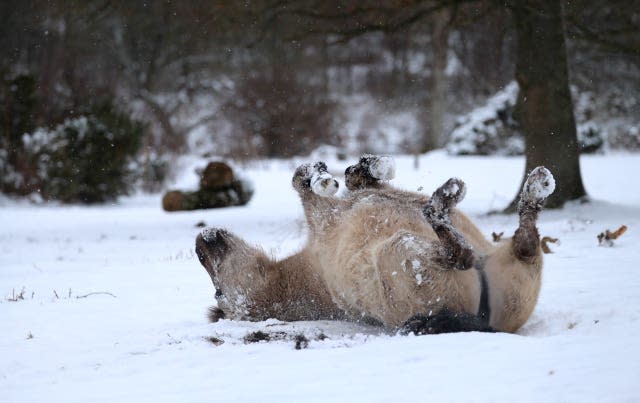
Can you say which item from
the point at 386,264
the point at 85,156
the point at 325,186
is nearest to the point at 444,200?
the point at 386,264

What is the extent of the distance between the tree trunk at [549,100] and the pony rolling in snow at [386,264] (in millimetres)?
5395

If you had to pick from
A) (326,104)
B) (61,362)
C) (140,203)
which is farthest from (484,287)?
(326,104)

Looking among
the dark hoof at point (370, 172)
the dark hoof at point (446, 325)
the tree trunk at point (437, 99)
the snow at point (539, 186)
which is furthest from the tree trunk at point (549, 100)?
the tree trunk at point (437, 99)

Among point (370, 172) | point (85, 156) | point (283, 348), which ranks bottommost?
point (283, 348)

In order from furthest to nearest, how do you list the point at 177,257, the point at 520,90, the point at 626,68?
1. the point at 626,68
2. the point at 520,90
3. the point at 177,257

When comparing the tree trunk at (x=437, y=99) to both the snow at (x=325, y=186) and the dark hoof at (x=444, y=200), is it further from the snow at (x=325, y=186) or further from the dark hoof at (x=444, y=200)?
the dark hoof at (x=444, y=200)

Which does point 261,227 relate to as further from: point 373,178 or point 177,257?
point 373,178

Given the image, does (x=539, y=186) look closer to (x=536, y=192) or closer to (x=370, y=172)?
(x=536, y=192)

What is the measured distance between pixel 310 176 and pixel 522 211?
137cm

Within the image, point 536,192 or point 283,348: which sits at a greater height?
point 536,192

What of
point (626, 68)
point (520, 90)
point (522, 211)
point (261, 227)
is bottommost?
point (261, 227)

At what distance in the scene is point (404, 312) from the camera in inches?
129

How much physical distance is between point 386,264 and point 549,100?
6.50 metres

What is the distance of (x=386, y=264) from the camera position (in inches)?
129
